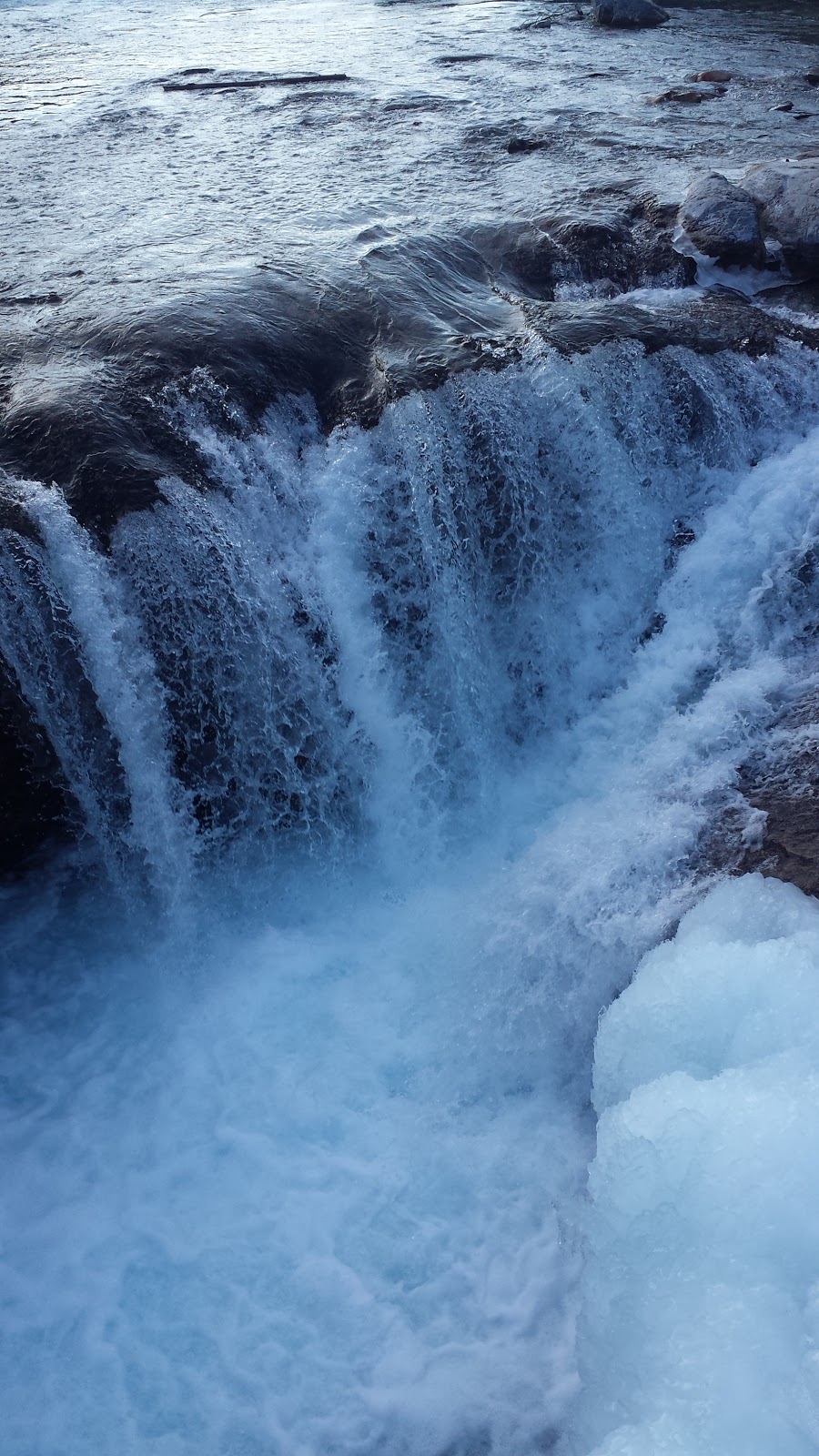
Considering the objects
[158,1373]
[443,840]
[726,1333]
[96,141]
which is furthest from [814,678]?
[96,141]

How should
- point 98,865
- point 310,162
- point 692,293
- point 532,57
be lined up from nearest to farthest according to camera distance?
point 98,865 → point 692,293 → point 310,162 → point 532,57

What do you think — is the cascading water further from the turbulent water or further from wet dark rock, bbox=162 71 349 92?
wet dark rock, bbox=162 71 349 92

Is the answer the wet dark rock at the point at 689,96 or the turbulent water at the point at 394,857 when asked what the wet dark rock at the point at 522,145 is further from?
the turbulent water at the point at 394,857

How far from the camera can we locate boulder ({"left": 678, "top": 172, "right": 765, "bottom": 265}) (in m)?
7.00

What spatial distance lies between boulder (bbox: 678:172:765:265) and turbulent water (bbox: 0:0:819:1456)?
0.77 feet

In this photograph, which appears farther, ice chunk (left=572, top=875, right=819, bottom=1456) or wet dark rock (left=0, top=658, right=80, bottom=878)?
wet dark rock (left=0, top=658, right=80, bottom=878)

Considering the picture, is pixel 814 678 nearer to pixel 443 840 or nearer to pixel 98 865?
pixel 443 840

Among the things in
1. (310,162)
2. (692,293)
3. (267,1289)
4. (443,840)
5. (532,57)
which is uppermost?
(532,57)

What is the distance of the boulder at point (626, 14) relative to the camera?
13.7 m

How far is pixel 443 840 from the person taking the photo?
15.8 ft

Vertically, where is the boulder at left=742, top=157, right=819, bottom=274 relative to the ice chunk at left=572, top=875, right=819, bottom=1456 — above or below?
above

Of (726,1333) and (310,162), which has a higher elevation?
(310,162)

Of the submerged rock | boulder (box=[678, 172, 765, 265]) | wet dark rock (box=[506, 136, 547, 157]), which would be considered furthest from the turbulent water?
the submerged rock

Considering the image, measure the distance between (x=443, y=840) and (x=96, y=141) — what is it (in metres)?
8.17
